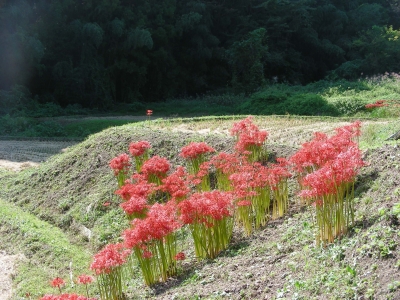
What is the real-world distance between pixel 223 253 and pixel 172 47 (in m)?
26.4

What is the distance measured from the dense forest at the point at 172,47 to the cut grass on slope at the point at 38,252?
654 inches

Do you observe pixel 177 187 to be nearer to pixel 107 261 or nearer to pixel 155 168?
pixel 155 168

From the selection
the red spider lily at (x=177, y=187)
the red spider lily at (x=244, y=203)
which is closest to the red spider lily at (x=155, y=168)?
the red spider lily at (x=177, y=187)

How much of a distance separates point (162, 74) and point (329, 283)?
2753 centimetres

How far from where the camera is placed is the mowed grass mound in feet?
14.7

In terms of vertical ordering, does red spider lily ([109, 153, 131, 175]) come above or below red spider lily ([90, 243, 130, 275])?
above

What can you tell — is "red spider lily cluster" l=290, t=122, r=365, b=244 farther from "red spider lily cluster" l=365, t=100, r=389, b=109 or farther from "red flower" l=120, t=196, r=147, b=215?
"red spider lily cluster" l=365, t=100, r=389, b=109

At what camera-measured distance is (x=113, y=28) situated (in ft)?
90.4

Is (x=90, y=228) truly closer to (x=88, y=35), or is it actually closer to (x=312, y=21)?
(x=88, y=35)

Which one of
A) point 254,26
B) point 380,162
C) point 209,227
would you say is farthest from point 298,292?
point 254,26

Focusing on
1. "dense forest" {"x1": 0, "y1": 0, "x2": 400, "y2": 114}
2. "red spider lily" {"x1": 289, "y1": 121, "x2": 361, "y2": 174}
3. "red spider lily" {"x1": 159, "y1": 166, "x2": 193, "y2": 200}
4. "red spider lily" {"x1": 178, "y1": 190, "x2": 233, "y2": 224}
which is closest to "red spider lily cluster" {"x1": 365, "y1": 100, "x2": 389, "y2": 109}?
"red spider lily" {"x1": 289, "y1": 121, "x2": 361, "y2": 174}

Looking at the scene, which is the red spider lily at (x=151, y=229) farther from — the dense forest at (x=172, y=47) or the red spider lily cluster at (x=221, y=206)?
the dense forest at (x=172, y=47)

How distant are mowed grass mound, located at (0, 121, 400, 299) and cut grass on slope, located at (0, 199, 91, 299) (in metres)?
0.02

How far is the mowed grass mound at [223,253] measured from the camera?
14.7 feet
